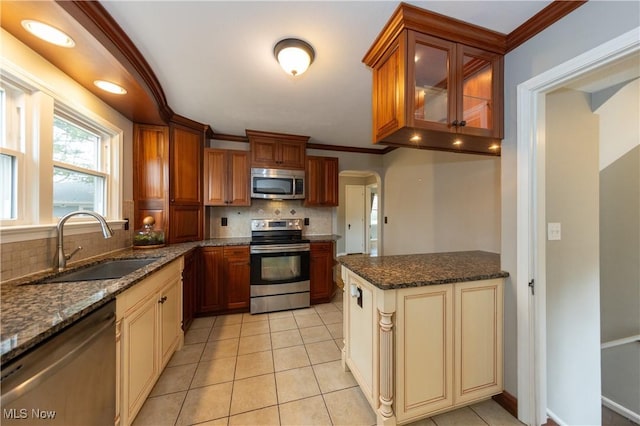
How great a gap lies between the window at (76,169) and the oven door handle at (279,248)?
1582mm

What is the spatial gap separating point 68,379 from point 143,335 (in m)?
0.59

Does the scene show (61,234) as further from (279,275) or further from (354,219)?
(354,219)

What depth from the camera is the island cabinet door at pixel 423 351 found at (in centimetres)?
134

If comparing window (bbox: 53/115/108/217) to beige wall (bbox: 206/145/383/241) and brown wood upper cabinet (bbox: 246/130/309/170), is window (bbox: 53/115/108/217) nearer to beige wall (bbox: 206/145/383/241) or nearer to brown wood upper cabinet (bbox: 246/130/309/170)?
beige wall (bbox: 206/145/383/241)

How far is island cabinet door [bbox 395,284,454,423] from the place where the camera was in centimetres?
134

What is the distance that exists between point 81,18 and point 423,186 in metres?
3.50

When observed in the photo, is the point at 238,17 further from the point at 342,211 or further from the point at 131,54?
the point at 342,211

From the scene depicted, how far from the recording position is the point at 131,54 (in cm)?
161

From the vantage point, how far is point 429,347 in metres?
1.39

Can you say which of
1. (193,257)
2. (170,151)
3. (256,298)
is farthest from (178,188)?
(256,298)

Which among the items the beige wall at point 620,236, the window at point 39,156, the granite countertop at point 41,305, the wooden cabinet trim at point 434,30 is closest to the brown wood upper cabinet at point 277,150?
the window at point 39,156

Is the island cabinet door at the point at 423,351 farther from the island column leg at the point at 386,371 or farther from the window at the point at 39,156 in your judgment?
the window at the point at 39,156

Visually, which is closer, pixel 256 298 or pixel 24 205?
pixel 24 205

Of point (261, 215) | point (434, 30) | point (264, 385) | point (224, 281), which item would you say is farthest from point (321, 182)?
point (264, 385)
